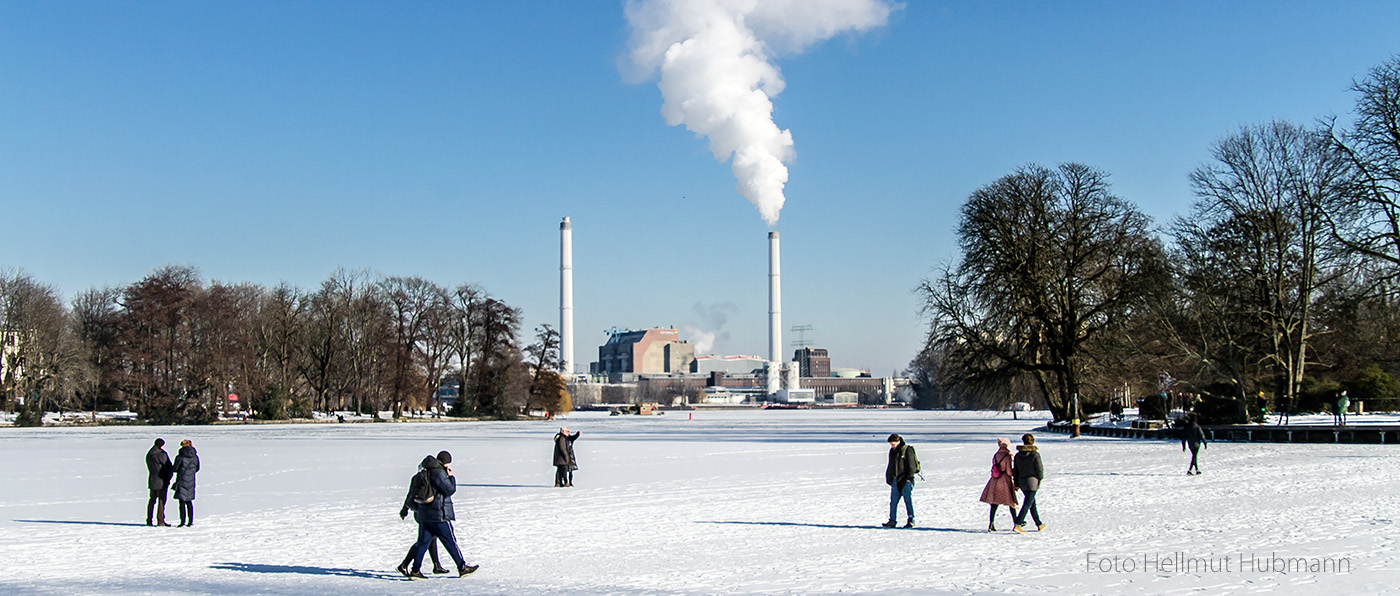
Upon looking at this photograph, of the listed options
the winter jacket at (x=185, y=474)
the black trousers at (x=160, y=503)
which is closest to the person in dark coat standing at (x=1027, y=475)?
the winter jacket at (x=185, y=474)

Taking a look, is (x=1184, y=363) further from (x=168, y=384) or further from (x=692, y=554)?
(x=168, y=384)

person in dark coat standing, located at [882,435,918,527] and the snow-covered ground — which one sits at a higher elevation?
person in dark coat standing, located at [882,435,918,527]

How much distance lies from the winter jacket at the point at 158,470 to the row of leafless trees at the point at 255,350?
175 feet

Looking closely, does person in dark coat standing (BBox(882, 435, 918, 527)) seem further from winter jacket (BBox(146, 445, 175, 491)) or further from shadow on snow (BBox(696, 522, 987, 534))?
winter jacket (BBox(146, 445, 175, 491))

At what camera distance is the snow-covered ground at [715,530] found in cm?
1102

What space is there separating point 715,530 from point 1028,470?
14.0 feet

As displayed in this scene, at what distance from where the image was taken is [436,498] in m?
11.2

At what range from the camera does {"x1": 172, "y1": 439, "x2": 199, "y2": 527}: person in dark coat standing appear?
1584 centimetres

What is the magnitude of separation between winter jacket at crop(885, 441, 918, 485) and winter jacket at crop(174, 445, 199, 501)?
32.6 ft

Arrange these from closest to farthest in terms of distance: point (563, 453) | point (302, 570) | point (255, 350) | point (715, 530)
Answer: point (302, 570)
point (715, 530)
point (563, 453)
point (255, 350)

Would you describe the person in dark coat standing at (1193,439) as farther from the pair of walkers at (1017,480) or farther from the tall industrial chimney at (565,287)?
the tall industrial chimney at (565,287)

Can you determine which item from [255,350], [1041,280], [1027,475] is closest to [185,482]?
[1027,475]

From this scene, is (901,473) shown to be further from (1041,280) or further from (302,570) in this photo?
(1041,280)

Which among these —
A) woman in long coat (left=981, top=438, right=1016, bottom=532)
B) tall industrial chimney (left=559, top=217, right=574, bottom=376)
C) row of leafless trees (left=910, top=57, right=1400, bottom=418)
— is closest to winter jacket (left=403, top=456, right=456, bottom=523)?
woman in long coat (left=981, top=438, right=1016, bottom=532)
